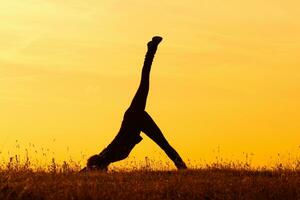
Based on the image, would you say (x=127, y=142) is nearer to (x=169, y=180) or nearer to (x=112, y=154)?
(x=112, y=154)

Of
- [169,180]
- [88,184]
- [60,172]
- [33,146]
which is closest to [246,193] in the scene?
[169,180]

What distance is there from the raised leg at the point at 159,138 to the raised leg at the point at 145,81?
1.41 ft

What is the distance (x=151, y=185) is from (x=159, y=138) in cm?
661

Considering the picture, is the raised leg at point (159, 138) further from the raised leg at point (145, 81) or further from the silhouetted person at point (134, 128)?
the raised leg at point (145, 81)

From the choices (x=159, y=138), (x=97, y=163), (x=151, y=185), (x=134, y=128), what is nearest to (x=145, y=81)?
(x=134, y=128)

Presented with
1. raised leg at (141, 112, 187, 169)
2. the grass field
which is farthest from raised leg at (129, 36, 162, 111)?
Answer: the grass field

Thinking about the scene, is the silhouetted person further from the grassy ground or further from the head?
the grassy ground

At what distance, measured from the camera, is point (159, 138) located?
2458 centimetres

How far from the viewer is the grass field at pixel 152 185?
53.5 feet

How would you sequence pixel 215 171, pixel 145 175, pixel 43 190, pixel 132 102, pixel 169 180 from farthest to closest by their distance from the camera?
pixel 132 102 → pixel 215 171 → pixel 145 175 → pixel 169 180 → pixel 43 190

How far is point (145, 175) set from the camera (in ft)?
69.0

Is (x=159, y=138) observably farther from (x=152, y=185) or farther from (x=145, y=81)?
(x=152, y=185)

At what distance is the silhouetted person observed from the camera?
2414 cm

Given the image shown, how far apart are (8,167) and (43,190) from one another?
6.07 meters
